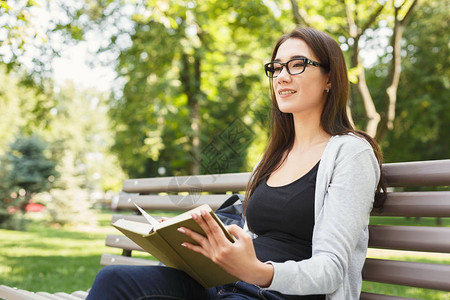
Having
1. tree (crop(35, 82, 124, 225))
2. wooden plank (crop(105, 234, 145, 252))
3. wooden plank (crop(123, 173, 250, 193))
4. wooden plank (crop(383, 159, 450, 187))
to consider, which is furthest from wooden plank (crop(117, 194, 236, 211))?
tree (crop(35, 82, 124, 225))

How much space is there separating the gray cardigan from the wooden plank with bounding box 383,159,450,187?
7.8 inches

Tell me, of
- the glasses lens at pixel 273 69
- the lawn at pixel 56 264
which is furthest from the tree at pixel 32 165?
the glasses lens at pixel 273 69

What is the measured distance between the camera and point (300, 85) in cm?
216

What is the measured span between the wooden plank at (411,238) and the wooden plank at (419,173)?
0.18 meters

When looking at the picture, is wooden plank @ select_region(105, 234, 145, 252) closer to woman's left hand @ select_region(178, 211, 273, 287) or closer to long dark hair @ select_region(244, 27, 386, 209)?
long dark hair @ select_region(244, 27, 386, 209)

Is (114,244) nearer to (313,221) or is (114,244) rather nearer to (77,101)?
(313,221)

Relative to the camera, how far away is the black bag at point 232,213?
2.50m

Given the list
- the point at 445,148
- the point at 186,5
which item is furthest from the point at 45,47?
the point at 445,148

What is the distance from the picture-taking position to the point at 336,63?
214 cm

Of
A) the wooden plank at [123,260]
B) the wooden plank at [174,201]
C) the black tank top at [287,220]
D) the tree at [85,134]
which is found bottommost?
the tree at [85,134]

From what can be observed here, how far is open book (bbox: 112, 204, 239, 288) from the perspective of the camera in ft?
5.05

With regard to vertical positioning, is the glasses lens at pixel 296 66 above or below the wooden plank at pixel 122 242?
above

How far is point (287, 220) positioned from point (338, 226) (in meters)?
0.29

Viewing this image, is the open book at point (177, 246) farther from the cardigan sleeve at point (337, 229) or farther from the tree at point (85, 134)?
the tree at point (85, 134)
